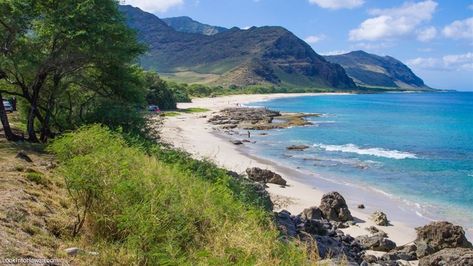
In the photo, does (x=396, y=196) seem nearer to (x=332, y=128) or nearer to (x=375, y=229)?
(x=375, y=229)

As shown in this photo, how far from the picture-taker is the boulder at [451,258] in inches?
640

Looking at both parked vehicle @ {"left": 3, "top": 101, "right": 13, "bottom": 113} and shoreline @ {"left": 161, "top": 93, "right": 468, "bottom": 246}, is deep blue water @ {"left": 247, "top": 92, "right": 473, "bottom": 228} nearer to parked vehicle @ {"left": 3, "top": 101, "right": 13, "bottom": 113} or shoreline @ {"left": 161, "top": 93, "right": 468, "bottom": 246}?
shoreline @ {"left": 161, "top": 93, "right": 468, "bottom": 246}

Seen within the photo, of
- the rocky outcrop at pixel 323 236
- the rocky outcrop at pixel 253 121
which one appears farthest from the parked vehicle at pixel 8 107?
the rocky outcrop at pixel 253 121

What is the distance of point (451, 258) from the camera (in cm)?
1670

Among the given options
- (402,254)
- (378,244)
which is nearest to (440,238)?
(402,254)

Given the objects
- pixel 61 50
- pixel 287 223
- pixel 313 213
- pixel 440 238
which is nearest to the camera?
pixel 287 223

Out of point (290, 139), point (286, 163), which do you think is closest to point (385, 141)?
point (290, 139)

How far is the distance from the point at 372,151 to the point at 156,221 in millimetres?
49553

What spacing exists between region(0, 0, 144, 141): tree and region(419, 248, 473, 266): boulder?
17729 mm

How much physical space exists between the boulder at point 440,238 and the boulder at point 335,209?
15.7 ft

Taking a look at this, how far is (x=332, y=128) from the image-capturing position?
82.7 metres

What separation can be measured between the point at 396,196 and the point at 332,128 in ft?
164

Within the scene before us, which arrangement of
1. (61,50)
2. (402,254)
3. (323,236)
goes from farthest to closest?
(61,50) < (402,254) < (323,236)

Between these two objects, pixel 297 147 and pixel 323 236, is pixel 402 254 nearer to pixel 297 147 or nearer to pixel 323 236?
pixel 323 236
